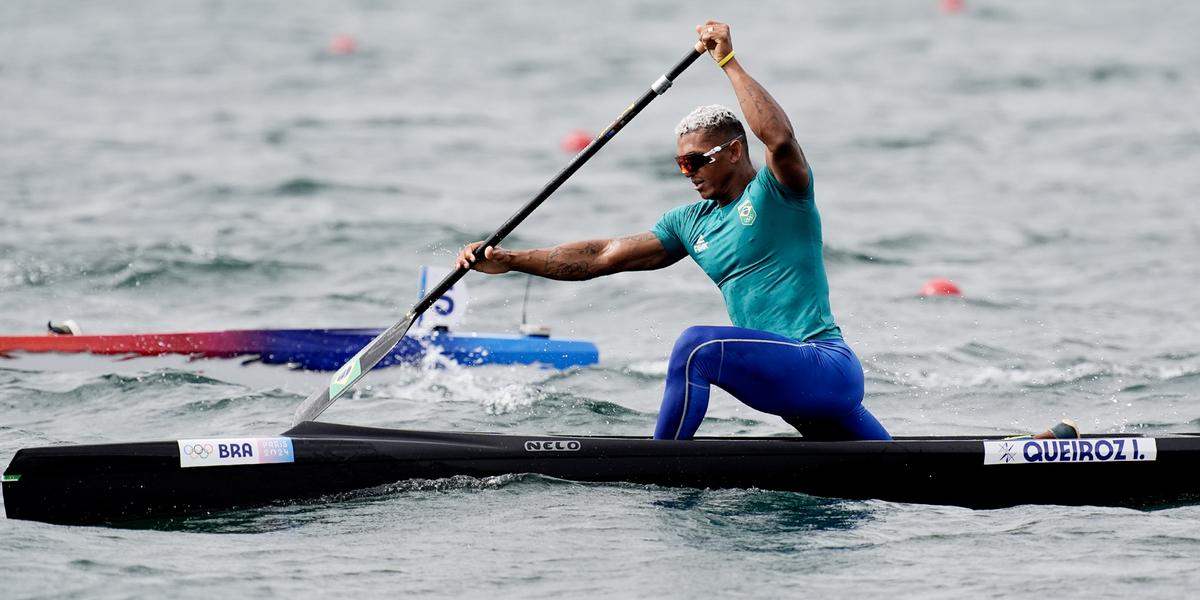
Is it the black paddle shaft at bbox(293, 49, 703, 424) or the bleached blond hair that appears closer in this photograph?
the bleached blond hair

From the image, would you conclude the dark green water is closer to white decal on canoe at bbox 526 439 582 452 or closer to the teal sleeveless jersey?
white decal on canoe at bbox 526 439 582 452

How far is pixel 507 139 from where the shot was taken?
18.8 m

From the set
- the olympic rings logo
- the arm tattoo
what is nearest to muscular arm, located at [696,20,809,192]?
the arm tattoo

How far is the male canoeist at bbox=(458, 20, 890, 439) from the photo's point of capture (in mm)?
5781

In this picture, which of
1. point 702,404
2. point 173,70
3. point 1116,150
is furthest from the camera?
point 173,70

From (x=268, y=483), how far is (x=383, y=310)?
5171 mm

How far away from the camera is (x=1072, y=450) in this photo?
6223 millimetres

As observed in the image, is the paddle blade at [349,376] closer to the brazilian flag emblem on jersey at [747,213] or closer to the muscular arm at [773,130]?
the brazilian flag emblem on jersey at [747,213]

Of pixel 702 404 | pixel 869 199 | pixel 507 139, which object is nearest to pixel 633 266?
pixel 702 404

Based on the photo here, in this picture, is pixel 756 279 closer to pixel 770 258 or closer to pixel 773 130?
pixel 770 258

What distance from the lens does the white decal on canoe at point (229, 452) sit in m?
5.97

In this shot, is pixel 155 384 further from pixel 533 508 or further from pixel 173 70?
pixel 173 70

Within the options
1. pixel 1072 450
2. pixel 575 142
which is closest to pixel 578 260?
pixel 1072 450

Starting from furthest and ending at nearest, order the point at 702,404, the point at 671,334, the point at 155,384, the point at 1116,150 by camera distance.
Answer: the point at 1116,150 → the point at 671,334 → the point at 155,384 → the point at 702,404
